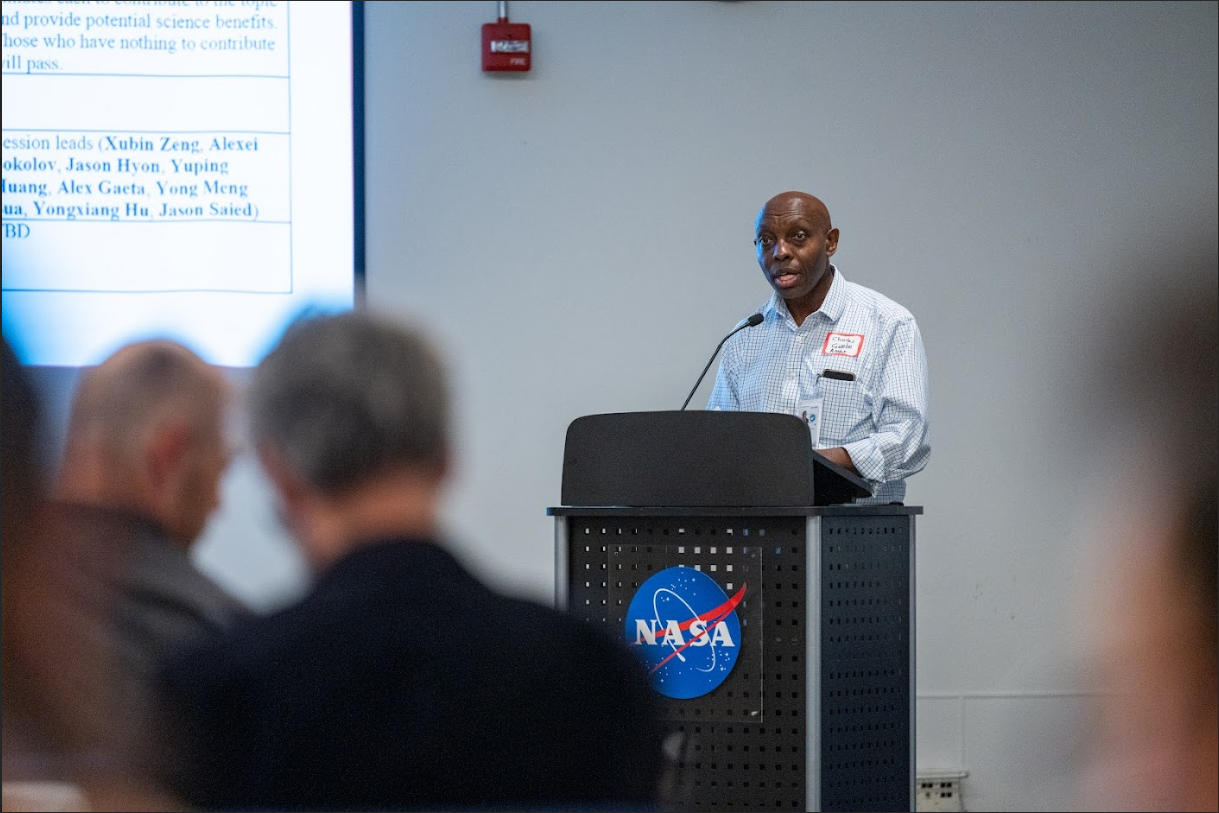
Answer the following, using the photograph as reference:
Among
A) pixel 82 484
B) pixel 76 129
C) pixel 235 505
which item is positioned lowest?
pixel 235 505

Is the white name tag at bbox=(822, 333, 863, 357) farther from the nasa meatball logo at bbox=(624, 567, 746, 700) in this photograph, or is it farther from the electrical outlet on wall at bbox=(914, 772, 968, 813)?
the electrical outlet on wall at bbox=(914, 772, 968, 813)

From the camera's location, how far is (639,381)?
4008 millimetres

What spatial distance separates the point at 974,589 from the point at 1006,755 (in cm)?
52

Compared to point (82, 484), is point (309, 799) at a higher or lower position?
lower

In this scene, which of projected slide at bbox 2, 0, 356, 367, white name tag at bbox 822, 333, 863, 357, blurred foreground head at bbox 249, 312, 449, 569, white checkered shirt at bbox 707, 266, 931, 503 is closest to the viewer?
blurred foreground head at bbox 249, 312, 449, 569

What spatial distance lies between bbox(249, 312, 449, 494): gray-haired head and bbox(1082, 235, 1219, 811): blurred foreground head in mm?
544

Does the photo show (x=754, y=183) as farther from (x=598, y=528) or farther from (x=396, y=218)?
(x=598, y=528)

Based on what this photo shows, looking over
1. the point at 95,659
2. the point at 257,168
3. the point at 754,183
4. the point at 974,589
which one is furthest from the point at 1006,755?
the point at 95,659

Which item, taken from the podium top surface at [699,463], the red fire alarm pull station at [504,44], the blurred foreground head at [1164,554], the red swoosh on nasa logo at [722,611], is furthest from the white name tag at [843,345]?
the blurred foreground head at [1164,554]

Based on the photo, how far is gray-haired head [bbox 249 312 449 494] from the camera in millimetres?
1069

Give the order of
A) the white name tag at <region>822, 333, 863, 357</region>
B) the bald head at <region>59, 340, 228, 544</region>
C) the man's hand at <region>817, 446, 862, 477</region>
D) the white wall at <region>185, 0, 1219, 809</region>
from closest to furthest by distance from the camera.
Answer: the bald head at <region>59, 340, 228, 544</region>
the man's hand at <region>817, 446, 862, 477</region>
the white name tag at <region>822, 333, 863, 357</region>
the white wall at <region>185, 0, 1219, 809</region>

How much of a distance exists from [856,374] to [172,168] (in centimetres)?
221

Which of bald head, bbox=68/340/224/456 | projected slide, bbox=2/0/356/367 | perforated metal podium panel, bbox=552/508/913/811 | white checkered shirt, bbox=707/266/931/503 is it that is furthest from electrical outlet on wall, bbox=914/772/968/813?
bald head, bbox=68/340/224/456

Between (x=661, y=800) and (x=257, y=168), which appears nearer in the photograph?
(x=661, y=800)
